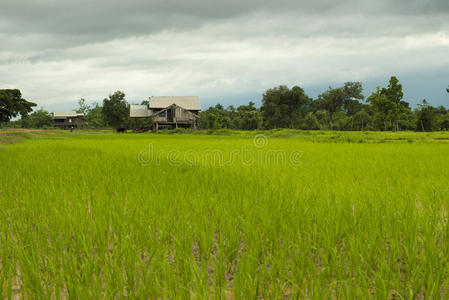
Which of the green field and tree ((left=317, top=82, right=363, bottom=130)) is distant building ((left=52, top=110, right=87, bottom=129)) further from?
the green field

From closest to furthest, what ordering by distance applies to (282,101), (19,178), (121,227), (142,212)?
1. (121,227)
2. (142,212)
3. (19,178)
4. (282,101)

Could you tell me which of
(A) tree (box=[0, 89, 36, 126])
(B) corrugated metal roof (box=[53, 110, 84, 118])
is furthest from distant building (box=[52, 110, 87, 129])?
(A) tree (box=[0, 89, 36, 126])

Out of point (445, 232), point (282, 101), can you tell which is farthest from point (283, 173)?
point (282, 101)

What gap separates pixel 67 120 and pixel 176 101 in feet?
111

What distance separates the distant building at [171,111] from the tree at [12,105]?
44.2 feet

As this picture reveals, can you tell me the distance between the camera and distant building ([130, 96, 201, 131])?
38344 mm

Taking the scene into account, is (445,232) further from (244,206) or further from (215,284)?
(215,284)

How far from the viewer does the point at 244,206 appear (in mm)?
2877

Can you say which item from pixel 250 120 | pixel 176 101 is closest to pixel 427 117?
pixel 250 120

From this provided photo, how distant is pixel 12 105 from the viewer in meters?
34.1

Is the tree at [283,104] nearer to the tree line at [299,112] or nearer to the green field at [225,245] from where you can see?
the tree line at [299,112]

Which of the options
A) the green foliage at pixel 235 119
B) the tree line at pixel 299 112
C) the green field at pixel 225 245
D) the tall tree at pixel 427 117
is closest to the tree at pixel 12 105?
the tree line at pixel 299 112

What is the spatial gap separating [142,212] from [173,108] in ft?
120

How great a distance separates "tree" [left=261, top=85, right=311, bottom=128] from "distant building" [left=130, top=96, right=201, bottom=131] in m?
10.6
